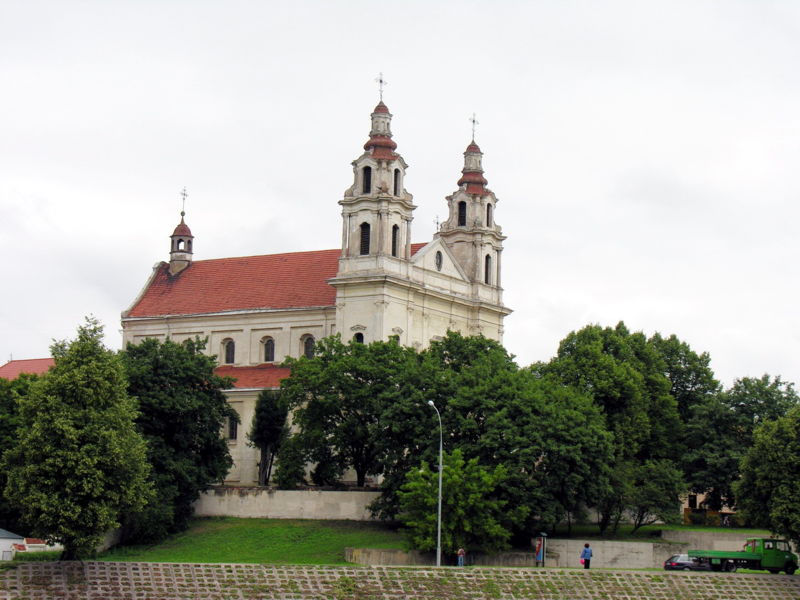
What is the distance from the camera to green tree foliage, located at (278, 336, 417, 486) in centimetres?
8000

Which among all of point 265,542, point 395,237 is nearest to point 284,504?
point 265,542

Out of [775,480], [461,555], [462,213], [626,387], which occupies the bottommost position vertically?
[461,555]

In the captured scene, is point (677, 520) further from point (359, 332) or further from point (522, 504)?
point (359, 332)

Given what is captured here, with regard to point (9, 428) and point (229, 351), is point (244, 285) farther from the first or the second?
point (9, 428)

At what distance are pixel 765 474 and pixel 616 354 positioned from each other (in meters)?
22.2

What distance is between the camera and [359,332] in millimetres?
92438

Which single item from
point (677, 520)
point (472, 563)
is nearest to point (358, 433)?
point (472, 563)

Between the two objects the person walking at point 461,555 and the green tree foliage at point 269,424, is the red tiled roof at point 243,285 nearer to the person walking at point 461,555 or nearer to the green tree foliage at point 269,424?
the green tree foliage at point 269,424

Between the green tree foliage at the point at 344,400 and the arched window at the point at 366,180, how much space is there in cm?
1438

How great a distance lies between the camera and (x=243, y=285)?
338 feet

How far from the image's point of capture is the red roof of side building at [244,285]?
99312mm

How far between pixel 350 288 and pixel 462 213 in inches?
568

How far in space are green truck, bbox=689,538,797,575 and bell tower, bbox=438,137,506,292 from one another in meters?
38.2

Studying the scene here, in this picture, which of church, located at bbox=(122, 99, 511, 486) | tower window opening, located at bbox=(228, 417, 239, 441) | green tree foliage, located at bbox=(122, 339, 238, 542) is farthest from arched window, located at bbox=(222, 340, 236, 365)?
green tree foliage, located at bbox=(122, 339, 238, 542)
